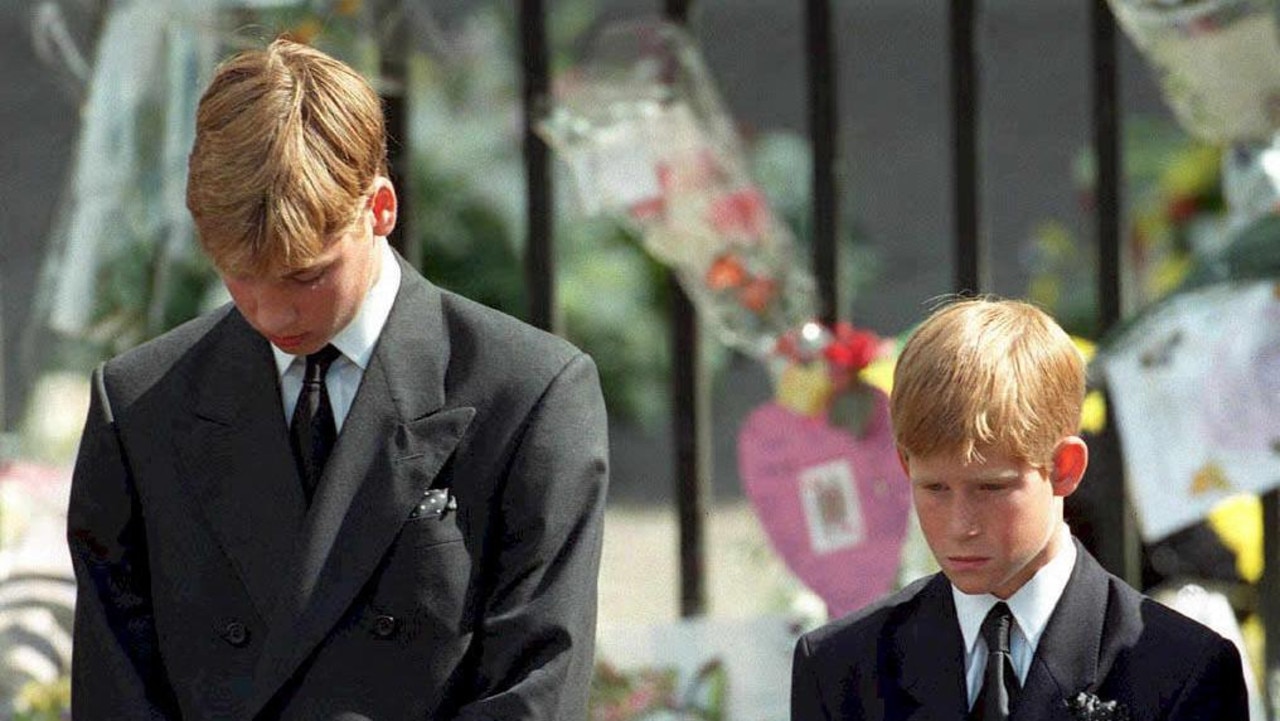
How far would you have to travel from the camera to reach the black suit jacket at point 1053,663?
83.7 inches

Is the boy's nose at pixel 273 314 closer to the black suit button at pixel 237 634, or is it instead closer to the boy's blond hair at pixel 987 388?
the black suit button at pixel 237 634

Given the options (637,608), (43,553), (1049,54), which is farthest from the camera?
(1049,54)

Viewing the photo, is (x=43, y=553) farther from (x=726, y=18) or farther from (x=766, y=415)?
(x=726, y=18)

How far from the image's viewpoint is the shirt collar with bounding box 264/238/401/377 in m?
2.28

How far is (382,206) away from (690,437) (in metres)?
1.32

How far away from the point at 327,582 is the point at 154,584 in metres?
0.20

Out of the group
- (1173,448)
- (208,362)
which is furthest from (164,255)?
(1173,448)

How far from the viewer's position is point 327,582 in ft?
7.27

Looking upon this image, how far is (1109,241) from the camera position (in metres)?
3.37

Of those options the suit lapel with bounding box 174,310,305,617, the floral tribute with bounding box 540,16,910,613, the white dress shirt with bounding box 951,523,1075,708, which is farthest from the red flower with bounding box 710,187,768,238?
the white dress shirt with bounding box 951,523,1075,708

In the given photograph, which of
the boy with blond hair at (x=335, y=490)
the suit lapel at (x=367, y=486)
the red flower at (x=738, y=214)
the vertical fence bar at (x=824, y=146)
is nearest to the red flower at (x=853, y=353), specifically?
the vertical fence bar at (x=824, y=146)

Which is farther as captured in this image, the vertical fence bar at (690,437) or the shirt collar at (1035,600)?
the vertical fence bar at (690,437)

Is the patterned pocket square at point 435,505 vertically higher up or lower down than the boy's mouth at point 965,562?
higher up

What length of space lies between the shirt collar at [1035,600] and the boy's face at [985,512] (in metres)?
0.03
